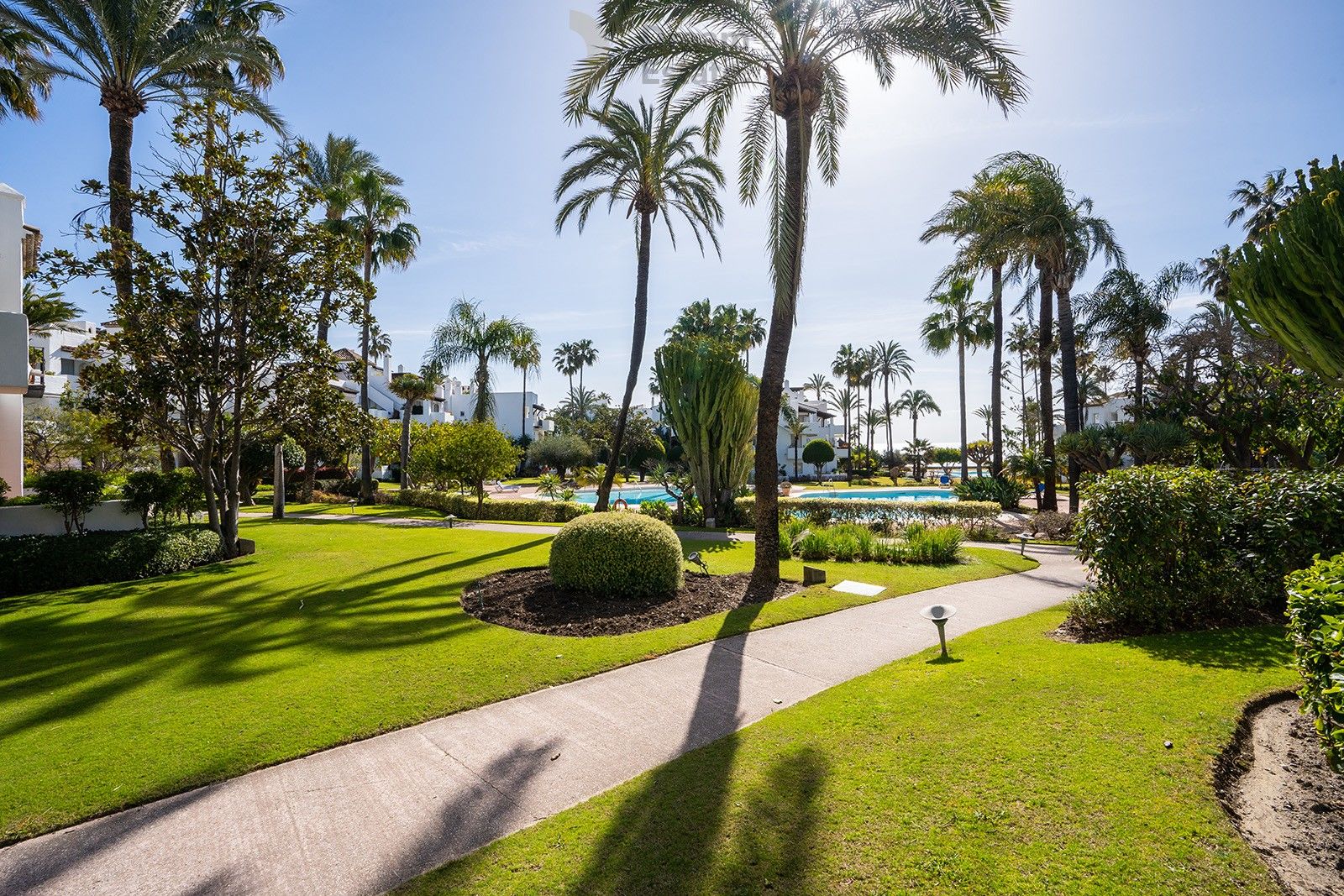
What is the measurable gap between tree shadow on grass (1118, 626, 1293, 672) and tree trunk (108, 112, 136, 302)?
688 inches

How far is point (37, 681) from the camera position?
6.35m

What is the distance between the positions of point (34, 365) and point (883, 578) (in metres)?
29.9

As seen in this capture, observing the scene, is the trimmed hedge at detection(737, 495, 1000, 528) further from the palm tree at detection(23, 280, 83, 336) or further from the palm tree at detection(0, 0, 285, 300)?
the palm tree at detection(23, 280, 83, 336)

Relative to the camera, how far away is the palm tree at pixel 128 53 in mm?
13094

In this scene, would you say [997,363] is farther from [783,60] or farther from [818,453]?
[818,453]

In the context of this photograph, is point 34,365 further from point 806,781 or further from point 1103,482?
point 1103,482

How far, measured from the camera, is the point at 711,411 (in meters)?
21.3

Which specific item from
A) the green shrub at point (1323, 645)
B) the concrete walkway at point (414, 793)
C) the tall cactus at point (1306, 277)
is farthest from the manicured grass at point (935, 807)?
the tall cactus at point (1306, 277)

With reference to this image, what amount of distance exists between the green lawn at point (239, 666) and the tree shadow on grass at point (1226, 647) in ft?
12.8

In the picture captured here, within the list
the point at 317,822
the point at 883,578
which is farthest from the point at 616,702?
the point at 883,578

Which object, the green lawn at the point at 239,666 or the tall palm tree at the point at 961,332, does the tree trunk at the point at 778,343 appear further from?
the tall palm tree at the point at 961,332

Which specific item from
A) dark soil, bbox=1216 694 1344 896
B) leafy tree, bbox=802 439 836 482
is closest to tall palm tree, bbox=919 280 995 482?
leafy tree, bbox=802 439 836 482

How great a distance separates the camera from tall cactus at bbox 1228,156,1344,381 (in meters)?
4.64

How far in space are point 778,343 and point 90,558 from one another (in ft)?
42.8
